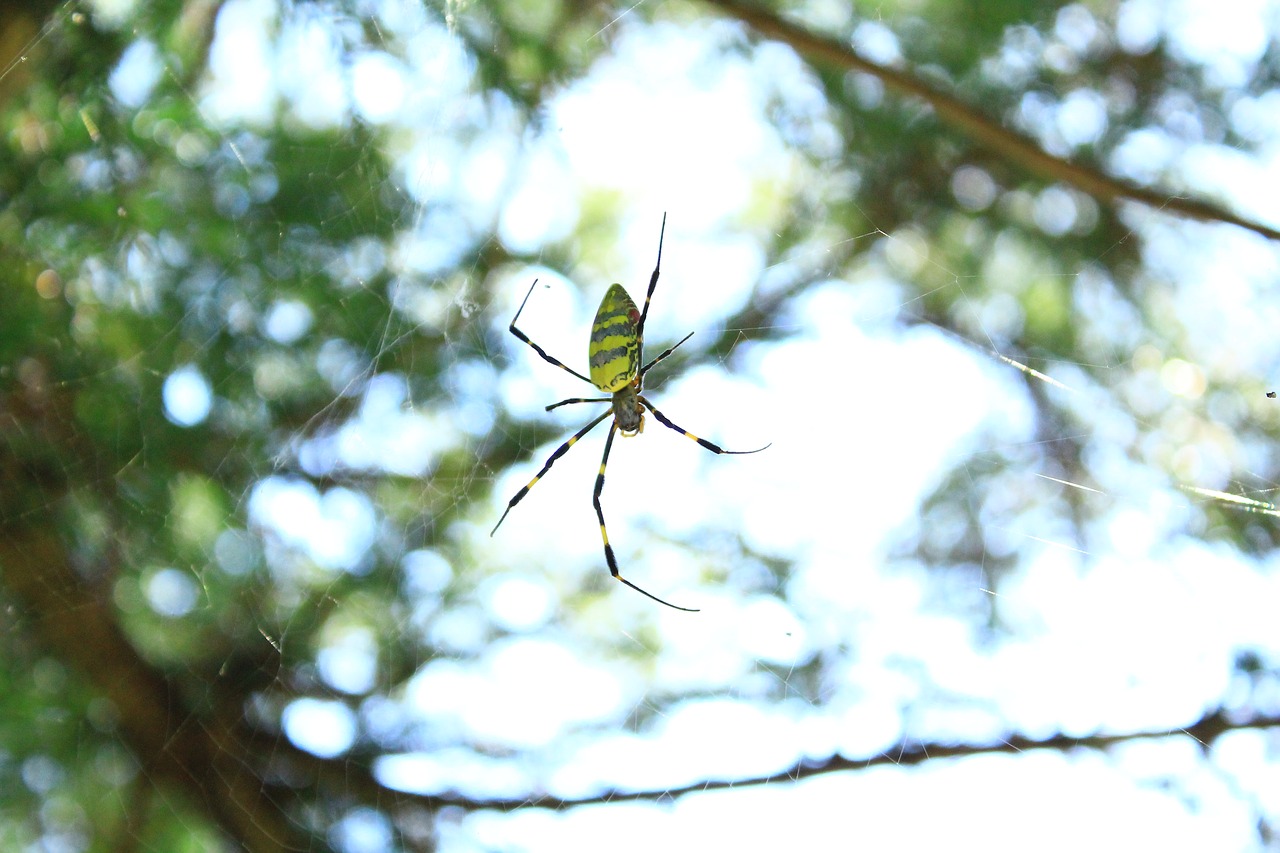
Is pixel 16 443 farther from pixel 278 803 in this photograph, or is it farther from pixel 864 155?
pixel 864 155

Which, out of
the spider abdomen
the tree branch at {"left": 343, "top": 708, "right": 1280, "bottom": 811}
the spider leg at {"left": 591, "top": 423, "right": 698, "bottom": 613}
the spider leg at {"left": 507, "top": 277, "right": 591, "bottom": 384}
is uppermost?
the spider leg at {"left": 507, "top": 277, "right": 591, "bottom": 384}

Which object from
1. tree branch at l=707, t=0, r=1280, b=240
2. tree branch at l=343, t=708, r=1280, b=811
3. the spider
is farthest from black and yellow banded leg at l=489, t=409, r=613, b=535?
tree branch at l=707, t=0, r=1280, b=240

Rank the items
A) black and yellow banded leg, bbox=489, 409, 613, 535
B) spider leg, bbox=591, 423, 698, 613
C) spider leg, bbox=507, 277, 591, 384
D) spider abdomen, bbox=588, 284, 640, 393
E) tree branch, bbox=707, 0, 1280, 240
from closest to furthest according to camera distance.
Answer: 1. spider abdomen, bbox=588, 284, 640, 393
2. tree branch, bbox=707, 0, 1280, 240
3. spider leg, bbox=507, 277, 591, 384
4. black and yellow banded leg, bbox=489, 409, 613, 535
5. spider leg, bbox=591, 423, 698, 613

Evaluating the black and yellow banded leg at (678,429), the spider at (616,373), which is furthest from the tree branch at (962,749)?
the black and yellow banded leg at (678,429)

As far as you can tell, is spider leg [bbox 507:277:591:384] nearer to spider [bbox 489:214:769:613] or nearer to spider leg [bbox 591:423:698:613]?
spider [bbox 489:214:769:613]

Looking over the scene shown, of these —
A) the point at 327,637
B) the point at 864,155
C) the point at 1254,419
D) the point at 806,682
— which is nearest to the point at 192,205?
the point at 327,637

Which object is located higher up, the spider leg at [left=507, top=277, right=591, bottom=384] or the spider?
the spider leg at [left=507, top=277, right=591, bottom=384]
